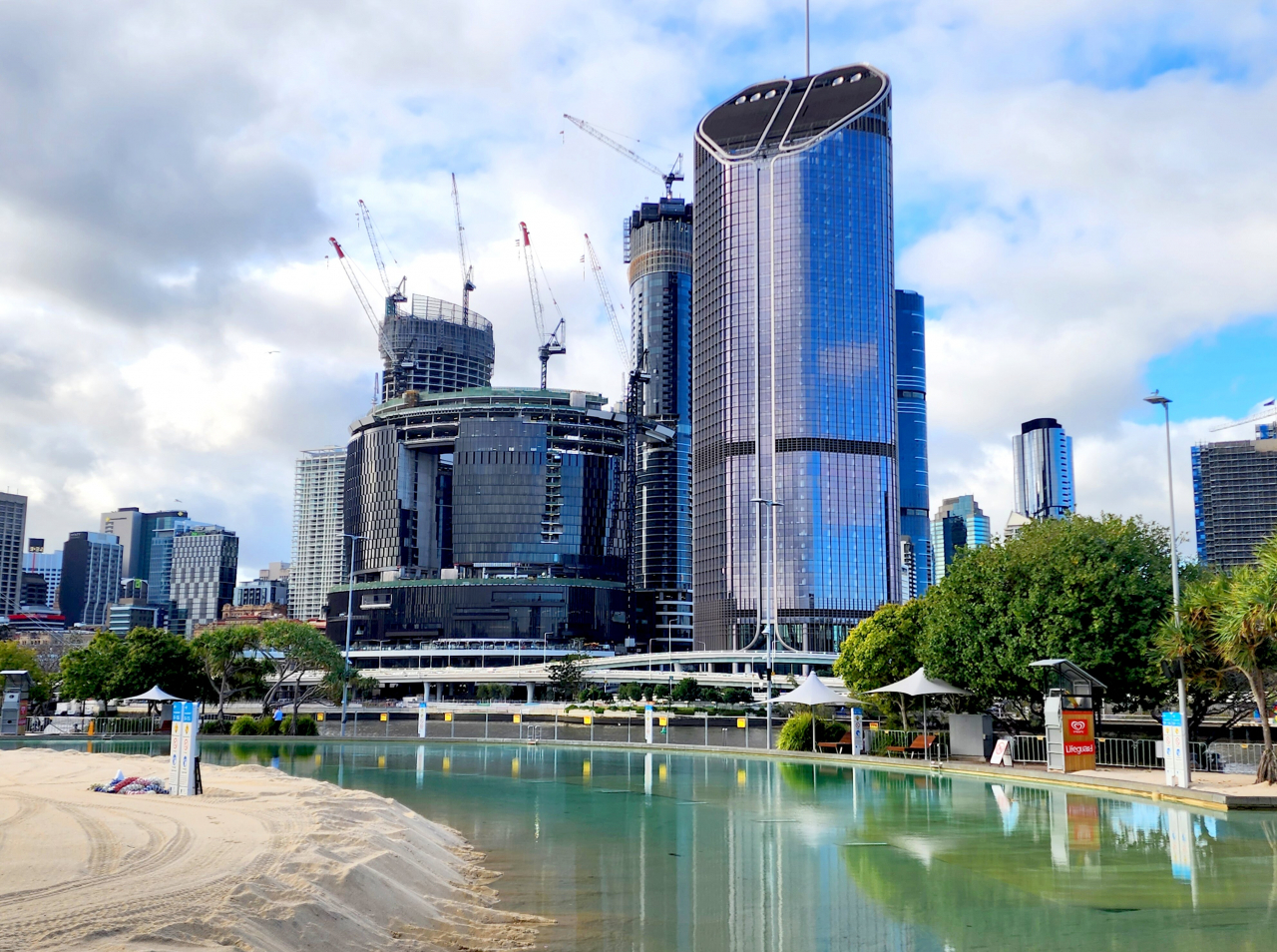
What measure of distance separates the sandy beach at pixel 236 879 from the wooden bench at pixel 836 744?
3239cm

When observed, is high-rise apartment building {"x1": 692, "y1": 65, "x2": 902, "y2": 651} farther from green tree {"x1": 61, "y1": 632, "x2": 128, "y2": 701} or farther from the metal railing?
the metal railing

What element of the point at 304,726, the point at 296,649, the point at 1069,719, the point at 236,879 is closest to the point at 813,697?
the point at 1069,719

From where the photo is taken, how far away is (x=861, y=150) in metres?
192

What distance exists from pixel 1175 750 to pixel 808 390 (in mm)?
154572

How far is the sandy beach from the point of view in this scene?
12.5m

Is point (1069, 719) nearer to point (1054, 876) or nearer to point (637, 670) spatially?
point (1054, 876)

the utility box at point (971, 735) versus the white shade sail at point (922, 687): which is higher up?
the white shade sail at point (922, 687)

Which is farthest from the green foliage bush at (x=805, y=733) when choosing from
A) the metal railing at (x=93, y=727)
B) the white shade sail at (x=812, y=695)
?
the metal railing at (x=93, y=727)

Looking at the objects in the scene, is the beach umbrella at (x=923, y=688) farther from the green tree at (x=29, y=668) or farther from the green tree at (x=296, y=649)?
the green tree at (x=29, y=668)

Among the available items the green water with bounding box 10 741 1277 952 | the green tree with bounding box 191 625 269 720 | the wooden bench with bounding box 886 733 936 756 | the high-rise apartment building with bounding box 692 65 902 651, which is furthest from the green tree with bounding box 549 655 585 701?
the green water with bounding box 10 741 1277 952

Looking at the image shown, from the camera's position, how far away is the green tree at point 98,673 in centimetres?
7938

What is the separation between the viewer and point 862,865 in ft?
67.9

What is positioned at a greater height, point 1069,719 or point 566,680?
point 1069,719

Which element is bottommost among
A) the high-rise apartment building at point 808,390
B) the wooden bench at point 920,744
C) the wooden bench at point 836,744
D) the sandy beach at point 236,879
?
the wooden bench at point 836,744
